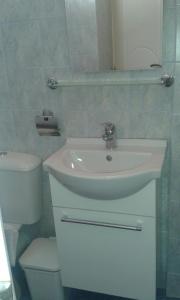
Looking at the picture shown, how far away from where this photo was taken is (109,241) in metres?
1.36

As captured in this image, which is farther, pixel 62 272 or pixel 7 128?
pixel 7 128

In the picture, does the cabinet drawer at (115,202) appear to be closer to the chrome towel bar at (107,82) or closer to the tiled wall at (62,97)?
the tiled wall at (62,97)

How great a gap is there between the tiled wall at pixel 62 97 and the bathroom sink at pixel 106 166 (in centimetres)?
6

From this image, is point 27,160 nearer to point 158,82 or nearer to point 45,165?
point 45,165

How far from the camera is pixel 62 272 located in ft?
4.99

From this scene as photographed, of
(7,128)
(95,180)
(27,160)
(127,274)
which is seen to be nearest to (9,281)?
(95,180)

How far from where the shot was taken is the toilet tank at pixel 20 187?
1.64 meters

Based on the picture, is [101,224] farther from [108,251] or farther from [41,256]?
[41,256]

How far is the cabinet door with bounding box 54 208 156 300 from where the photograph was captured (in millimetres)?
1310

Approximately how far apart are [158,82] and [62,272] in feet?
3.38

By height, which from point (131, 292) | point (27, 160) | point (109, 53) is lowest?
point (131, 292)

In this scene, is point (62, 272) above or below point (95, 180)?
below

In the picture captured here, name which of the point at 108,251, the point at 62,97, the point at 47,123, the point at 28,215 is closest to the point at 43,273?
the point at 28,215

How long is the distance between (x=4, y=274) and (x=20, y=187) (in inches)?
43.3
